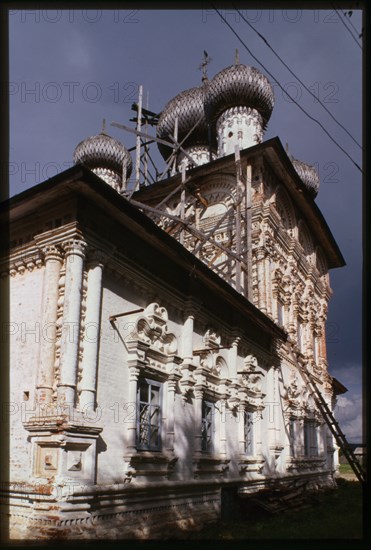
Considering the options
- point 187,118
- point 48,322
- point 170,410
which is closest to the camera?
point 48,322

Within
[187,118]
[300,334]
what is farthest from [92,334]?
[187,118]

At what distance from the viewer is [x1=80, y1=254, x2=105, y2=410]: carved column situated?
677 centimetres

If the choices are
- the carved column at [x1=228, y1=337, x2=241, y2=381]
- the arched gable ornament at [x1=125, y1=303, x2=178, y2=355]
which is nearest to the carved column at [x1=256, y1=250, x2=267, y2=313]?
the carved column at [x1=228, y1=337, x2=241, y2=381]

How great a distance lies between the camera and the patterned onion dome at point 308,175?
917 inches

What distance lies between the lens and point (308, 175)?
919 inches

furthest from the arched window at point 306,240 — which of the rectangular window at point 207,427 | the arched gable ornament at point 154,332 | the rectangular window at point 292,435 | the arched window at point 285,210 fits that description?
the arched gable ornament at point 154,332

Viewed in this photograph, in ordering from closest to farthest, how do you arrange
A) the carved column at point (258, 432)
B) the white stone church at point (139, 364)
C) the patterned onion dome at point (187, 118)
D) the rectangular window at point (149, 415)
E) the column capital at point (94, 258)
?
the white stone church at point (139, 364)
the column capital at point (94, 258)
the rectangular window at point (149, 415)
the carved column at point (258, 432)
the patterned onion dome at point (187, 118)

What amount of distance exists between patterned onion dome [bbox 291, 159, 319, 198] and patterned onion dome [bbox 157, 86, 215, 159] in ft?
15.5

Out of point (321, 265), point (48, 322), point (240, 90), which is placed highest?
point (240, 90)

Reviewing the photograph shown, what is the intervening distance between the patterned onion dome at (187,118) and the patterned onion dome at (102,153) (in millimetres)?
1711

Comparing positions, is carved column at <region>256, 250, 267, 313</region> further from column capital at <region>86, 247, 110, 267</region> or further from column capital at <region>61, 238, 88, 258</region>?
column capital at <region>61, 238, 88, 258</region>

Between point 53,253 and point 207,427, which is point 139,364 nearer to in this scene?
point 53,253

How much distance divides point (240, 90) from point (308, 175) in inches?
267

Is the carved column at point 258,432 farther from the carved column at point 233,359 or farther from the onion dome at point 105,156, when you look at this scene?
the onion dome at point 105,156
